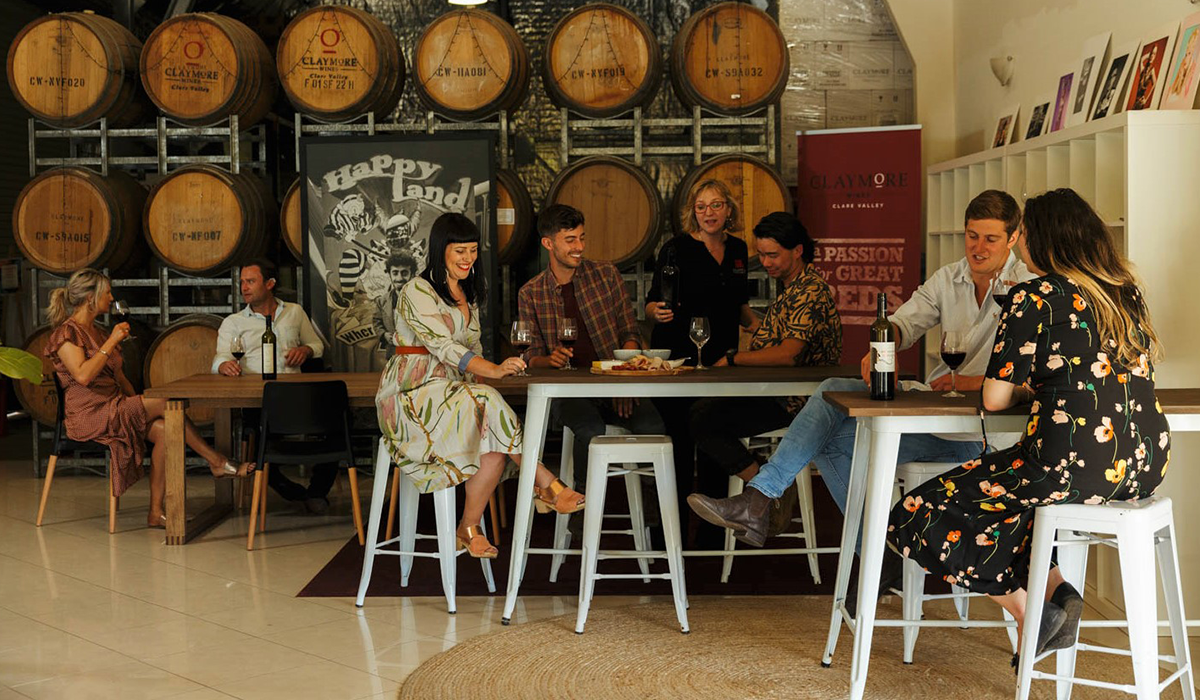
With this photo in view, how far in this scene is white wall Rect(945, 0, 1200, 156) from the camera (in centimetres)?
450

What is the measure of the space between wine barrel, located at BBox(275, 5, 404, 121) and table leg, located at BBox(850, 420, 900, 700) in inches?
159

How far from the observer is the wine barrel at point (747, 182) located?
20.0 ft

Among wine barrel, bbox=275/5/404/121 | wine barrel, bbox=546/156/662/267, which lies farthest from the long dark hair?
wine barrel, bbox=275/5/404/121

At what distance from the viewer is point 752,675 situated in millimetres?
3322

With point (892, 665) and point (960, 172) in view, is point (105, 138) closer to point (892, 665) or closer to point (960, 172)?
point (960, 172)

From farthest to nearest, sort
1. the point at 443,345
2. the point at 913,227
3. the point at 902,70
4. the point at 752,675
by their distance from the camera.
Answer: the point at 902,70 < the point at 913,227 < the point at 443,345 < the point at 752,675

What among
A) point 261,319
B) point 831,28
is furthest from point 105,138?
point 831,28

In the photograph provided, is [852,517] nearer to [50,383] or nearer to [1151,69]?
[1151,69]

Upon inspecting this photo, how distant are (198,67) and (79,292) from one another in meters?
1.48

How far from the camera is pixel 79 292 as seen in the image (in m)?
5.43

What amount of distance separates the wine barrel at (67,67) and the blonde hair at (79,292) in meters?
1.29

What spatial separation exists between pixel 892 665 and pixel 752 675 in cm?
41

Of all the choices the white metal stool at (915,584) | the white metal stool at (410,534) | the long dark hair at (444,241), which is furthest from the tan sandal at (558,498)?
the white metal stool at (915,584)

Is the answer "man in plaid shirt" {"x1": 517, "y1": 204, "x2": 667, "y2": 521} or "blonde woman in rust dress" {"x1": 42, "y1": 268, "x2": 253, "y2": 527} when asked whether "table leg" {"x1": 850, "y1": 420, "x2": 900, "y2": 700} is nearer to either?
"man in plaid shirt" {"x1": 517, "y1": 204, "x2": 667, "y2": 521}
